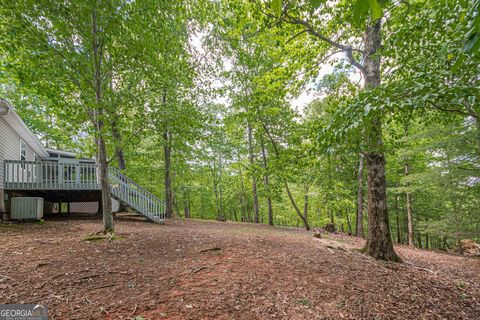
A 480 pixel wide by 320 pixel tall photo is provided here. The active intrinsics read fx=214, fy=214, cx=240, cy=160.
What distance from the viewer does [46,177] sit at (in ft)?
27.8

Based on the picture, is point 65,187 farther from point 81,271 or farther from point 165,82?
point 81,271

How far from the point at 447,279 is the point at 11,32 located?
10.7m

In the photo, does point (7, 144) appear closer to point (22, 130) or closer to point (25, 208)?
point (22, 130)

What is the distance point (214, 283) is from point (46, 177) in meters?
9.10

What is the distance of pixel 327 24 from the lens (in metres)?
5.61

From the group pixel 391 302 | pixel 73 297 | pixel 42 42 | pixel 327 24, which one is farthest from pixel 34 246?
pixel 327 24

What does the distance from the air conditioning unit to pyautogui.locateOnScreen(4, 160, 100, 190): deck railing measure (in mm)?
1012

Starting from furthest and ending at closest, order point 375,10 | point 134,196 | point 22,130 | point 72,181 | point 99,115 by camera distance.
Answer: point 22,130
point 134,196
point 72,181
point 99,115
point 375,10

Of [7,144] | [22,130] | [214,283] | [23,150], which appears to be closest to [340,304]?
[214,283]

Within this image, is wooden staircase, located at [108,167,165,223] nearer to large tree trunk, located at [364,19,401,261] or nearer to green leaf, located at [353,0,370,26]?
large tree trunk, located at [364,19,401,261]

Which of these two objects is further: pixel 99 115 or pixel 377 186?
pixel 377 186

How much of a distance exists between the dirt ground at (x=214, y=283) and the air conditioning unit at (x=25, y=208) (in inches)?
112

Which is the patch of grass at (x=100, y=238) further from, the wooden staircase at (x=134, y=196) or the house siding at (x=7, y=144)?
the house siding at (x=7, y=144)

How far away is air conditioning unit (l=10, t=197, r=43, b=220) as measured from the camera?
735 centimetres
